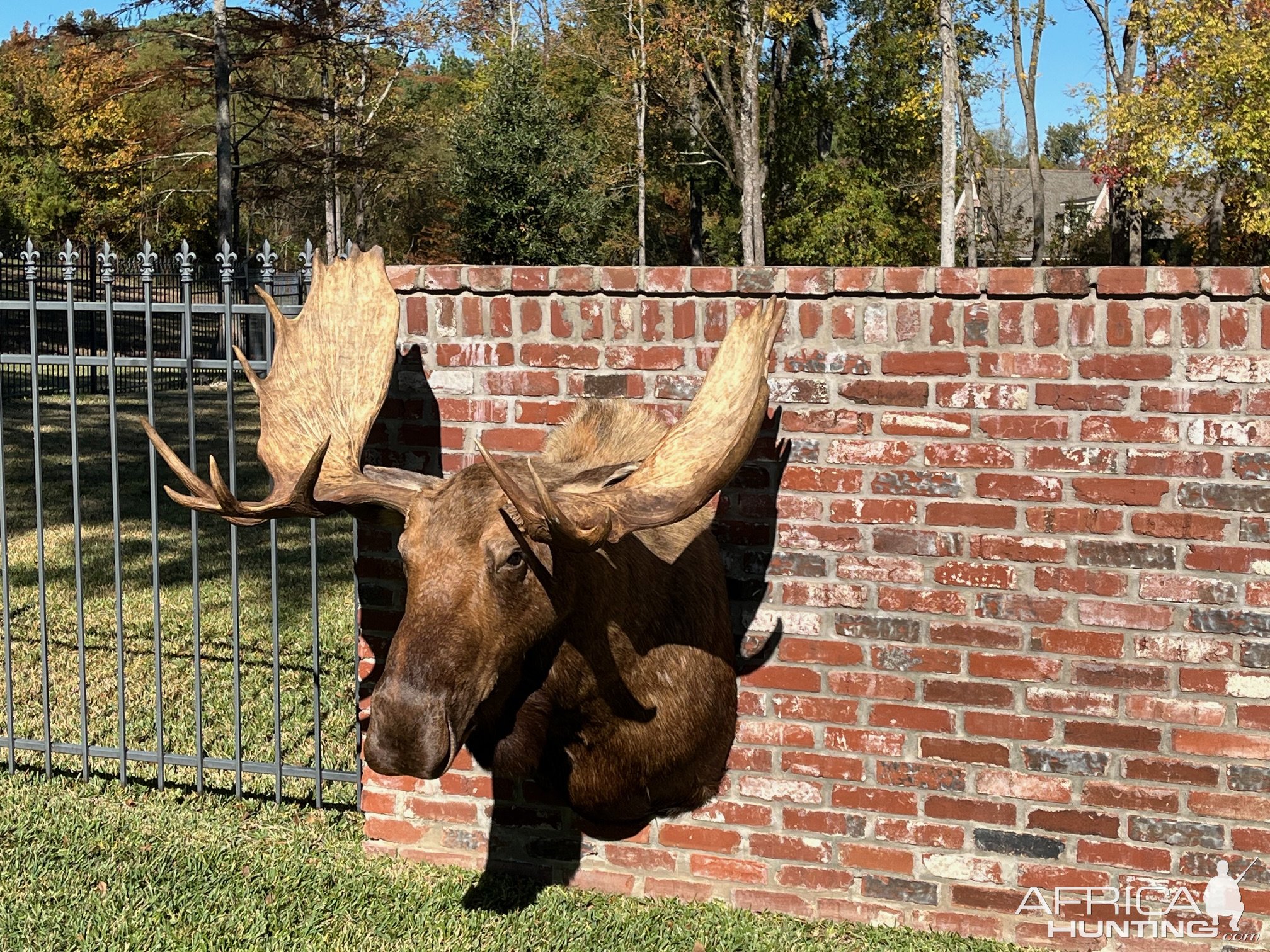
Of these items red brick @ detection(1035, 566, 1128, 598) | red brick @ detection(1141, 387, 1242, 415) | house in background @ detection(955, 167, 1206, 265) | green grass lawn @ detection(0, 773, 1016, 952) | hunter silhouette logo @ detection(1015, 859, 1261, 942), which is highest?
house in background @ detection(955, 167, 1206, 265)

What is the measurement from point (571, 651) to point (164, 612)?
5.81 meters

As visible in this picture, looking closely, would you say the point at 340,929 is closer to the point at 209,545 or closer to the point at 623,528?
the point at 623,528

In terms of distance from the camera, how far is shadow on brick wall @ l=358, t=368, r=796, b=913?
426cm

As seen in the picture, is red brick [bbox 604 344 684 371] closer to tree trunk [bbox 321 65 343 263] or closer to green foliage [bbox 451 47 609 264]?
tree trunk [bbox 321 65 343 263]

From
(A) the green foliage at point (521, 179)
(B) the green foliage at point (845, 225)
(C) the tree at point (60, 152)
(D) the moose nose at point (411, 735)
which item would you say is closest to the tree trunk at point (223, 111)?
(A) the green foliage at point (521, 179)

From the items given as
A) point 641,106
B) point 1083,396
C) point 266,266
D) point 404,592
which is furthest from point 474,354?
point 641,106

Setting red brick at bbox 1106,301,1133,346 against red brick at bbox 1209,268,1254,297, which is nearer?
red brick at bbox 1209,268,1254,297

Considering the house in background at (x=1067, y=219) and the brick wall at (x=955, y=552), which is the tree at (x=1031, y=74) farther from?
the brick wall at (x=955, y=552)

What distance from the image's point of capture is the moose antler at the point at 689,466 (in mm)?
3078

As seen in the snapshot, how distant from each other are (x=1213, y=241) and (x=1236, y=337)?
3727cm

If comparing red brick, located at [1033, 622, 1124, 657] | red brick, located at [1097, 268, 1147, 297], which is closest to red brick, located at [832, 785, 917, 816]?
red brick, located at [1033, 622, 1124, 657]

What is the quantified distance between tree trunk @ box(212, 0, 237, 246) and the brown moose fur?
23.5 m

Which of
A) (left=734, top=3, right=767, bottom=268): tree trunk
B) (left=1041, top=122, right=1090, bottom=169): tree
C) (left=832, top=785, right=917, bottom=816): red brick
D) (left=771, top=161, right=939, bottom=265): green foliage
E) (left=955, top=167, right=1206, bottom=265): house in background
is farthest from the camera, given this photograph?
(left=1041, top=122, right=1090, bottom=169): tree

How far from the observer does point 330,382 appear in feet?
13.5
